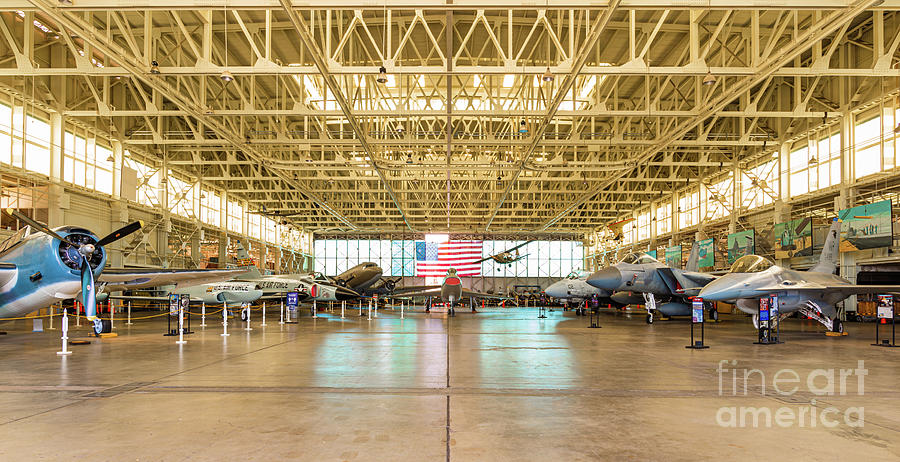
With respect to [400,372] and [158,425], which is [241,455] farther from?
[400,372]

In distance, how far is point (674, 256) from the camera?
133 feet

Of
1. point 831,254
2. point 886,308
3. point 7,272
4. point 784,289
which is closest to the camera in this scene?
point 7,272

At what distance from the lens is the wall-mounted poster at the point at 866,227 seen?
72.3ft

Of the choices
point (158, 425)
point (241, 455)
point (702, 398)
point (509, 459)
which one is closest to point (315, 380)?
point (158, 425)

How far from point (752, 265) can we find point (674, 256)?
24.1 metres

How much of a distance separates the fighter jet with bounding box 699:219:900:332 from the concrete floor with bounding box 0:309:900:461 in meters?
3.83

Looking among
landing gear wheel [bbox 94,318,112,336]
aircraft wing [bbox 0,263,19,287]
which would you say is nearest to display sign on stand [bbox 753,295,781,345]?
landing gear wheel [bbox 94,318,112,336]

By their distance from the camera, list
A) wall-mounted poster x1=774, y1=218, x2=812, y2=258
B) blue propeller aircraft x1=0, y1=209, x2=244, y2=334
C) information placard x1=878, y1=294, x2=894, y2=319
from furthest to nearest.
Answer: wall-mounted poster x1=774, y1=218, x2=812, y2=258
information placard x1=878, y1=294, x2=894, y2=319
blue propeller aircraft x1=0, y1=209, x2=244, y2=334

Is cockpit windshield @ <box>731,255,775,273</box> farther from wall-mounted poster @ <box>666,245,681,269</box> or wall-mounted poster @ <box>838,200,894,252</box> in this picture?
wall-mounted poster @ <box>666,245,681,269</box>

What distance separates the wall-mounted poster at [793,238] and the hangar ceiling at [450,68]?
466 centimetres

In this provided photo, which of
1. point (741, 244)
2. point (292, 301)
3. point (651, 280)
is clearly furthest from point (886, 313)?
point (292, 301)

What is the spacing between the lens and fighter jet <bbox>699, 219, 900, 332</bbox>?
53.6 ft

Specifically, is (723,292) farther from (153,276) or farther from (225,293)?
(225,293)

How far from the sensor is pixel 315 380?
8398mm
